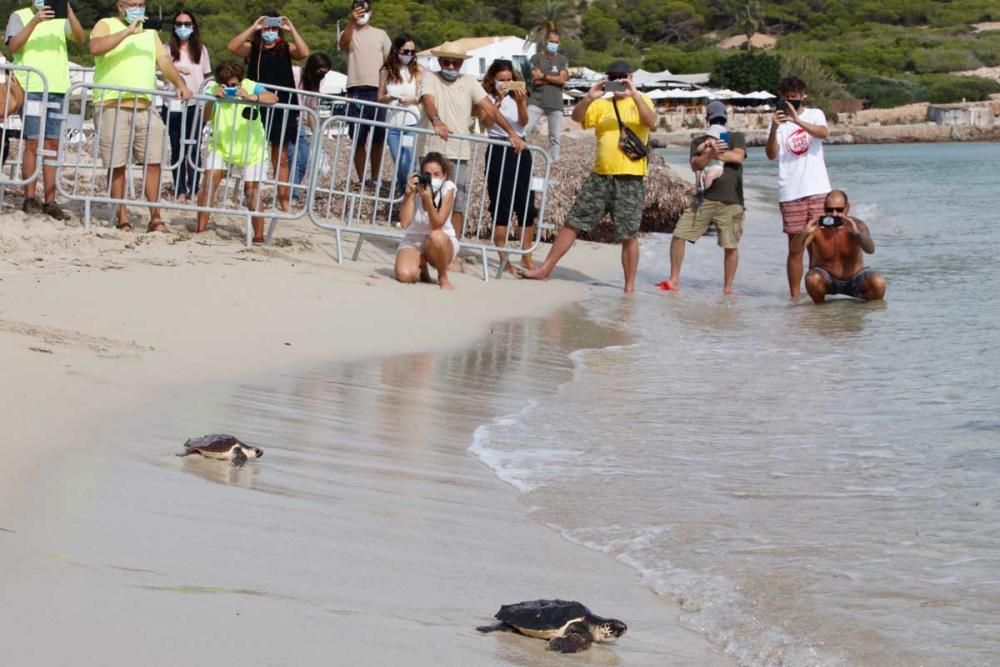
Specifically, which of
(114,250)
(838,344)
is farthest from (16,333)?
(838,344)

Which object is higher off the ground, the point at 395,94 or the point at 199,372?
the point at 395,94

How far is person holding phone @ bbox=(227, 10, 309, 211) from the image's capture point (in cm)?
1075

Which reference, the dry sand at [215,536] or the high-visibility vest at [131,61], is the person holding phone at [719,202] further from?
the dry sand at [215,536]

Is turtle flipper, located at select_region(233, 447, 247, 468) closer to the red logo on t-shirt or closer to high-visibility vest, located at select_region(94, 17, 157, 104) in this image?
high-visibility vest, located at select_region(94, 17, 157, 104)

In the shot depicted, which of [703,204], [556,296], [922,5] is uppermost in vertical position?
[922,5]

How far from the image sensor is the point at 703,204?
11109 millimetres

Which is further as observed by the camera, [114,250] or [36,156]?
[36,156]

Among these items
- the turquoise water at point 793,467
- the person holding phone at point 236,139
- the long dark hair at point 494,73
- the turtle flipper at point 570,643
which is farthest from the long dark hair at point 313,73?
the turtle flipper at point 570,643

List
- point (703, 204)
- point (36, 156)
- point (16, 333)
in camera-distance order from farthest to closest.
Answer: point (703, 204) → point (36, 156) → point (16, 333)

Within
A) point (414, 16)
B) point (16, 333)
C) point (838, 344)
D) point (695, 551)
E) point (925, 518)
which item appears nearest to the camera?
point (695, 551)

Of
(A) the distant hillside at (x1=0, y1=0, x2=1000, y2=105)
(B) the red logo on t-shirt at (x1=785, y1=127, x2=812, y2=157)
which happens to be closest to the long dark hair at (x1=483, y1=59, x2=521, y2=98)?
(B) the red logo on t-shirt at (x1=785, y1=127, x2=812, y2=157)

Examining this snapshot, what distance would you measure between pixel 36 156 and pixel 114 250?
1.24 meters

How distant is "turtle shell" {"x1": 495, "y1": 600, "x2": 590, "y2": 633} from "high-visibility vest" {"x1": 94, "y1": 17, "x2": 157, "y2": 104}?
7241 mm

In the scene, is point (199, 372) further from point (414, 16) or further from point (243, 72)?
point (414, 16)
